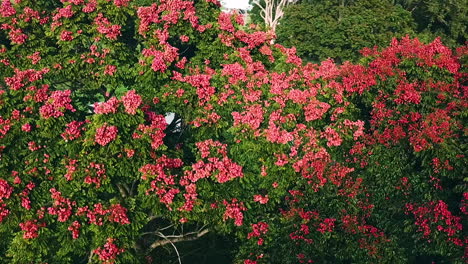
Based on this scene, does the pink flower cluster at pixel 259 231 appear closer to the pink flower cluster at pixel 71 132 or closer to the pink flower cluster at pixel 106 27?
the pink flower cluster at pixel 71 132

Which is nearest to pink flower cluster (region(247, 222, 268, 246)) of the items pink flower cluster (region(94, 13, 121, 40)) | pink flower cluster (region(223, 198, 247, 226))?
pink flower cluster (region(223, 198, 247, 226))

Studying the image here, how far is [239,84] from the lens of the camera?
15.3 m

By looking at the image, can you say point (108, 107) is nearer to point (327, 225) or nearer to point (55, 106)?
point (55, 106)

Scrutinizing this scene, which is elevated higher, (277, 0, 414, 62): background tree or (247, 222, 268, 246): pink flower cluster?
(277, 0, 414, 62): background tree

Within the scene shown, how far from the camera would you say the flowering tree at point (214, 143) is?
12758mm

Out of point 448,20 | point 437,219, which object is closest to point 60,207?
point 437,219

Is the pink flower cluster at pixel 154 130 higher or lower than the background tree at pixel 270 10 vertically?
higher

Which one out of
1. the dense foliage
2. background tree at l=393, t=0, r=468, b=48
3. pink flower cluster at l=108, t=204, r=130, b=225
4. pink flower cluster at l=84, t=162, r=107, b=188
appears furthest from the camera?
the dense foliage

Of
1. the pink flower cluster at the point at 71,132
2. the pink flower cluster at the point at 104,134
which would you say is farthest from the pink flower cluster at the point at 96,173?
the pink flower cluster at the point at 71,132

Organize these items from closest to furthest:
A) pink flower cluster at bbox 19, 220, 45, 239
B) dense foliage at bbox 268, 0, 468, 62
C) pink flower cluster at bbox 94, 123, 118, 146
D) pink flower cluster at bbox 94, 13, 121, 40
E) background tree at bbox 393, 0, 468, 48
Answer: pink flower cluster at bbox 19, 220, 45, 239 < pink flower cluster at bbox 94, 123, 118, 146 < pink flower cluster at bbox 94, 13, 121, 40 < background tree at bbox 393, 0, 468, 48 < dense foliage at bbox 268, 0, 468, 62

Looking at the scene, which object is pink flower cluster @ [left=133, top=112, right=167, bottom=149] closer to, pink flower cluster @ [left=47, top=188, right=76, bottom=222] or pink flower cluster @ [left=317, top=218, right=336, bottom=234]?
pink flower cluster @ [left=47, top=188, right=76, bottom=222]

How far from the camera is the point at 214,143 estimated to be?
1441 cm

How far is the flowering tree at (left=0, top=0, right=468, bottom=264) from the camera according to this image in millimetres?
12758

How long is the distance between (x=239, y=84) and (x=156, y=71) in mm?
2791
